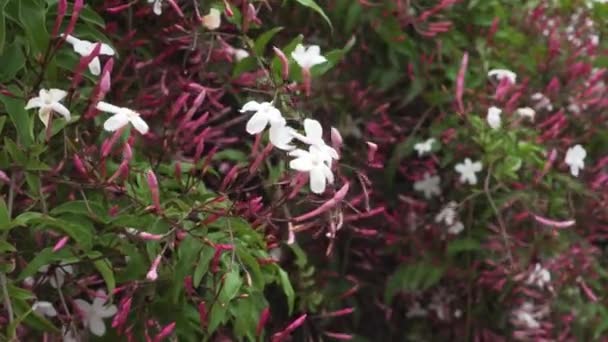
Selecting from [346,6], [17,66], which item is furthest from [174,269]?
[346,6]

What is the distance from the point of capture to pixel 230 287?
111cm

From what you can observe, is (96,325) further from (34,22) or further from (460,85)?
(460,85)

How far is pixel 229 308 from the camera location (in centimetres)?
116

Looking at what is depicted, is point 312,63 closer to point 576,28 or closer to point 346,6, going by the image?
point 346,6

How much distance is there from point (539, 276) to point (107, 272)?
95 centimetres

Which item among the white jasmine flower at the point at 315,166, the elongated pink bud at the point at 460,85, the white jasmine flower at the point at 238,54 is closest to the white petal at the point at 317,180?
the white jasmine flower at the point at 315,166

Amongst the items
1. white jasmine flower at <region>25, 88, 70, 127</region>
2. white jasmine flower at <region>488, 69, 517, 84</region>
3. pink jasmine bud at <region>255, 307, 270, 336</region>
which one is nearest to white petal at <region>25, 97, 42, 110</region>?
white jasmine flower at <region>25, 88, 70, 127</region>

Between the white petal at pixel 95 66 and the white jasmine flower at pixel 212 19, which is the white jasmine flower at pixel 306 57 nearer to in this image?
the white jasmine flower at pixel 212 19

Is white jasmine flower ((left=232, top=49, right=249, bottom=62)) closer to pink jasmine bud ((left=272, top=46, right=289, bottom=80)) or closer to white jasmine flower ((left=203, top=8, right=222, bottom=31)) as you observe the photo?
white jasmine flower ((left=203, top=8, right=222, bottom=31))

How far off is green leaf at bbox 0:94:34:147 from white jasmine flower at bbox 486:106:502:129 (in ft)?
2.90

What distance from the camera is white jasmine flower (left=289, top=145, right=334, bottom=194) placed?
1084mm

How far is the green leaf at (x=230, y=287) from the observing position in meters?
1.11

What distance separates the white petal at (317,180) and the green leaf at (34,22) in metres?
0.35

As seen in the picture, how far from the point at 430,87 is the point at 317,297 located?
0.52 metres
